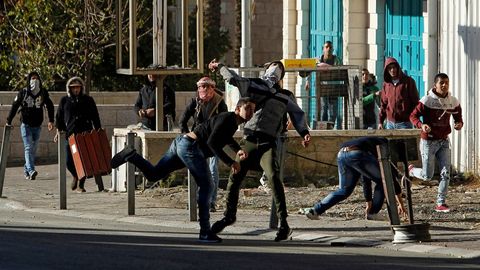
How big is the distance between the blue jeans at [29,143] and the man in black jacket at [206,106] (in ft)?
17.9

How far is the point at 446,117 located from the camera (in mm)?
17750

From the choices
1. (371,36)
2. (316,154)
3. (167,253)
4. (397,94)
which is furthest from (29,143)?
(167,253)

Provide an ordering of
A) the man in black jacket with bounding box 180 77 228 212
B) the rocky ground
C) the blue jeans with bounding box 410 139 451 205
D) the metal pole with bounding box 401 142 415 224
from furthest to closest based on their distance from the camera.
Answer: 1. the blue jeans with bounding box 410 139 451 205
2. the rocky ground
3. the man in black jacket with bounding box 180 77 228 212
4. the metal pole with bounding box 401 142 415 224

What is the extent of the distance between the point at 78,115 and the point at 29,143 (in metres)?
2.35

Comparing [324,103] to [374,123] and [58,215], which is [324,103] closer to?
[374,123]

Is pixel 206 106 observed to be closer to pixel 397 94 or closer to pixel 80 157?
pixel 397 94

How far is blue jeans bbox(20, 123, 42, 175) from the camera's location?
23172 millimetres

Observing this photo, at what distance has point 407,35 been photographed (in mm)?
26453

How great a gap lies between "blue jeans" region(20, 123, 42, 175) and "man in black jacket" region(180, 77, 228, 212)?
5.44m

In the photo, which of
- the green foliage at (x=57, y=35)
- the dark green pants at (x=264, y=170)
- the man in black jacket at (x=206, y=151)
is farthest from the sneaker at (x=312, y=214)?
the green foliage at (x=57, y=35)

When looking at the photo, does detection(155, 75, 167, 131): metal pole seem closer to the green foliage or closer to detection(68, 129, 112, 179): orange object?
detection(68, 129, 112, 179): orange object

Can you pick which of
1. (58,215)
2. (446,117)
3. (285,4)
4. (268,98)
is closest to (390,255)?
(268,98)

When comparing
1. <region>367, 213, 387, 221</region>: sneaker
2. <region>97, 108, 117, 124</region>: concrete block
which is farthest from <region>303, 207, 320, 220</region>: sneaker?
<region>97, 108, 117, 124</region>: concrete block

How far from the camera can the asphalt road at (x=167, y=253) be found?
13156mm
